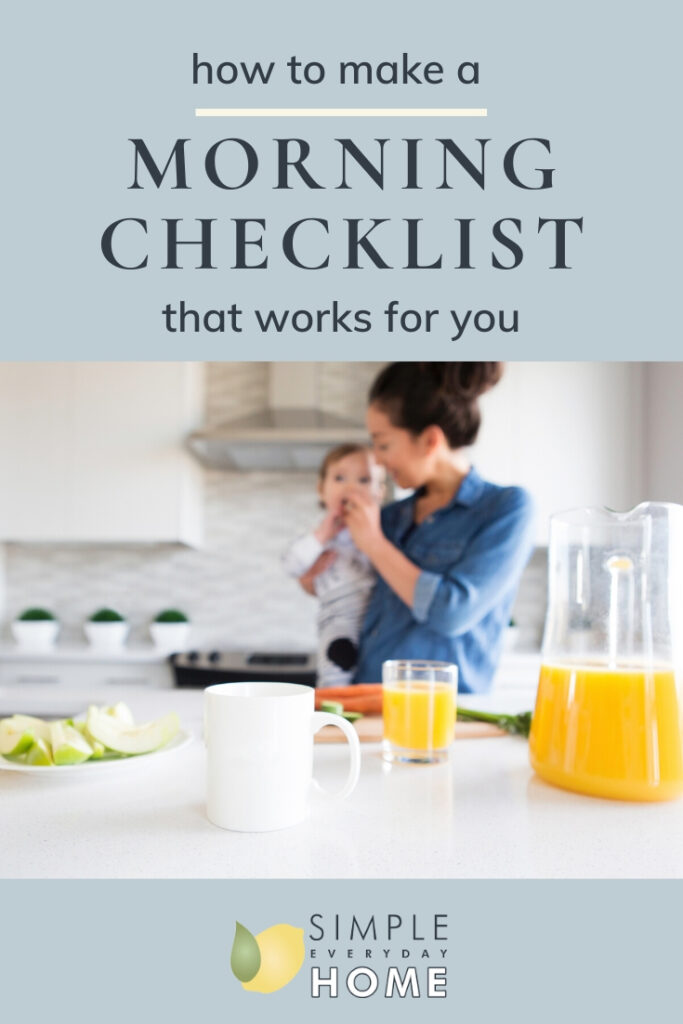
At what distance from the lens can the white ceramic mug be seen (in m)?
0.54

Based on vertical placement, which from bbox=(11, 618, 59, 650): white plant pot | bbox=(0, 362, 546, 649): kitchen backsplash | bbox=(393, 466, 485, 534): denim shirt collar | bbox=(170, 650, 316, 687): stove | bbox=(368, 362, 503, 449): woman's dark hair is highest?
bbox=(368, 362, 503, 449): woman's dark hair

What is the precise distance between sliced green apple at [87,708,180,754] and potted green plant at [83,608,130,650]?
236 cm

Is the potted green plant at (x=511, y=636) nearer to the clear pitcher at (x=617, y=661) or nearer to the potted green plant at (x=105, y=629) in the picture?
the potted green plant at (x=105, y=629)

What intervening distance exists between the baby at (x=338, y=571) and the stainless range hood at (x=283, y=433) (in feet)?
3.04

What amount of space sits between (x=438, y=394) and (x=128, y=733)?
0.88 m

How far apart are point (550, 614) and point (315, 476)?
256 centimetres

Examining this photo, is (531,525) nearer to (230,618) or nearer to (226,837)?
(226,837)

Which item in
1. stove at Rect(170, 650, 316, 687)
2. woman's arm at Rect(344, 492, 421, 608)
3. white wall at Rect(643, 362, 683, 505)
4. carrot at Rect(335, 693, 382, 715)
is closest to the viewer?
carrot at Rect(335, 693, 382, 715)

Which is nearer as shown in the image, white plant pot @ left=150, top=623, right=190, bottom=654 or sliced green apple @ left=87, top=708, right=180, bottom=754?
sliced green apple @ left=87, top=708, right=180, bottom=754
